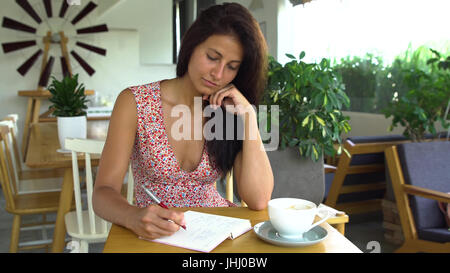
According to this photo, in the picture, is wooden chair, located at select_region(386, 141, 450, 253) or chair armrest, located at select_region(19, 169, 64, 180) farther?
chair armrest, located at select_region(19, 169, 64, 180)

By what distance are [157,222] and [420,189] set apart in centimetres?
173

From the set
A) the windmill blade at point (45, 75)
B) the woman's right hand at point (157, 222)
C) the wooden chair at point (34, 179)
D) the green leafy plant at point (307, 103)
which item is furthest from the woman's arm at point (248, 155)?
the windmill blade at point (45, 75)

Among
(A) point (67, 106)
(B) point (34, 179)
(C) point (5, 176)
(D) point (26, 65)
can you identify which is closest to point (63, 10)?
(D) point (26, 65)

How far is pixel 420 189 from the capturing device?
6.98 ft

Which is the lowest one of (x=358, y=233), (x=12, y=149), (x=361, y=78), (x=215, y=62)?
(x=358, y=233)

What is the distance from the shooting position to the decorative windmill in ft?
15.5

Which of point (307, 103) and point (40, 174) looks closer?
point (307, 103)

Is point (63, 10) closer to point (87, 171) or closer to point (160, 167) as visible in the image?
point (87, 171)

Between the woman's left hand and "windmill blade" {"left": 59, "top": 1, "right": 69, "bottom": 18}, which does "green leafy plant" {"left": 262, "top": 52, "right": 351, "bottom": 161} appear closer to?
the woman's left hand

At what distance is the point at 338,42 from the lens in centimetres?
405

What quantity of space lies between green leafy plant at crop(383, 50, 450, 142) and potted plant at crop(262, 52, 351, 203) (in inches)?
38.0

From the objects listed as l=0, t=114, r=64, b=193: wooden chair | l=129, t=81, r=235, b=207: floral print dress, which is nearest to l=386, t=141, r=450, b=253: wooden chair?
l=129, t=81, r=235, b=207: floral print dress

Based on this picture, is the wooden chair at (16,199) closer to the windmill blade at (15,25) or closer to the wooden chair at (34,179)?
the wooden chair at (34,179)

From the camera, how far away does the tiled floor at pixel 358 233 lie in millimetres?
2660
